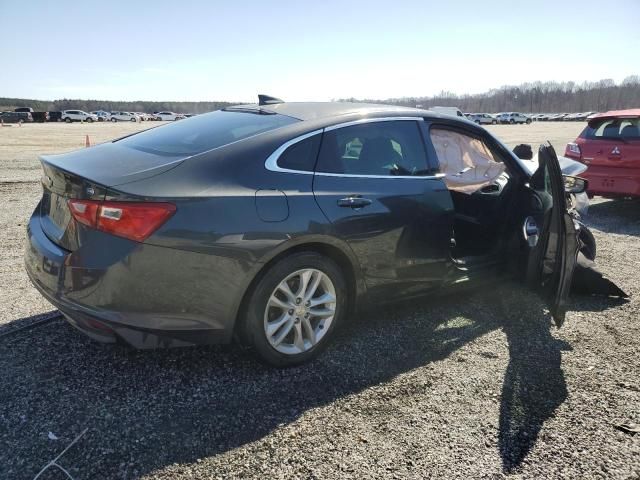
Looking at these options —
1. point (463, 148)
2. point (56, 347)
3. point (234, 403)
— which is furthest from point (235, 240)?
point (463, 148)

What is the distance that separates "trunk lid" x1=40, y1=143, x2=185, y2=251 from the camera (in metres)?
2.70

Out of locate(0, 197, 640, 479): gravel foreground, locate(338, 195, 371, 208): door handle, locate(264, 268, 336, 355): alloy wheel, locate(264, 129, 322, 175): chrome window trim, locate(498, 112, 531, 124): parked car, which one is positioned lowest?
locate(0, 197, 640, 479): gravel foreground

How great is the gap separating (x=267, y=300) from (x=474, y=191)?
2.38 metres

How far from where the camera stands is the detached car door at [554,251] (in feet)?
11.3

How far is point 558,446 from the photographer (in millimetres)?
2545

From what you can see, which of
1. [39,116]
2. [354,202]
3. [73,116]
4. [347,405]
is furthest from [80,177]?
[73,116]

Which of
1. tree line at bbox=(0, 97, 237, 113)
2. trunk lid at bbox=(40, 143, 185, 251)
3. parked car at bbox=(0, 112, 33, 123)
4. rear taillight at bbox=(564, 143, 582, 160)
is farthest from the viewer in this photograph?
tree line at bbox=(0, 97, 237, 113)

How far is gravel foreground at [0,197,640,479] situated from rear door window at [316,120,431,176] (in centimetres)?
119

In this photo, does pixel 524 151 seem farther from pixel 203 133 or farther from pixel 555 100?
pixel 555 100

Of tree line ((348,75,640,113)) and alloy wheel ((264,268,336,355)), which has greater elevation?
tree line ((348,75,640,113))

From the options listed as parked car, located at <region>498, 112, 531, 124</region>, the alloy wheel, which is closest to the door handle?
the alloy wheel

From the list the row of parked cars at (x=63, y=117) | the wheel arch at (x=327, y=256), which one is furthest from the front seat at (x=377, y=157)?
the row of parked cars at (x=63, y=117)

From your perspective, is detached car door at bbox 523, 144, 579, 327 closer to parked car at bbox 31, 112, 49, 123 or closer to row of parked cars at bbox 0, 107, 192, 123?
row of parked cars at bbox 0, 107, 192, 123

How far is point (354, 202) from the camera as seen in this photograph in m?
3.23
